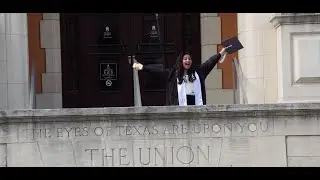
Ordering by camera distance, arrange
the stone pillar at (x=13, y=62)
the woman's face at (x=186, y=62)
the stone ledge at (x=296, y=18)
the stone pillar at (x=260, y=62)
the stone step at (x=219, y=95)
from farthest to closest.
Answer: the stone step at (x=219, y=95) < the stone pillar at (x=260, y=62) < the stone pillar at (x=13, y=62) < the stone ledge at (x=296, y=18) < the woman's face at (x=186, y=62)

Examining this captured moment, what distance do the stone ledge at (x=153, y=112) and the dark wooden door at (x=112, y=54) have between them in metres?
3.04

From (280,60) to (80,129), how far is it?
10.5ft

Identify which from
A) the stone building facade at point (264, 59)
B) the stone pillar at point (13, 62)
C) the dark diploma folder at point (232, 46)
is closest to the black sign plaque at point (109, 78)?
the stone building facade at point (264, 59)

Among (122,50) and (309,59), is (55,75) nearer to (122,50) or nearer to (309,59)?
(122,50)

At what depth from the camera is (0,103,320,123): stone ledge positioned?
798 centimetres

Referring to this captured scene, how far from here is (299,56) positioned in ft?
30.3

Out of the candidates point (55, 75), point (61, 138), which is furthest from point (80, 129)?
point (55, 75)

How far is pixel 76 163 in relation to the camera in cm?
808

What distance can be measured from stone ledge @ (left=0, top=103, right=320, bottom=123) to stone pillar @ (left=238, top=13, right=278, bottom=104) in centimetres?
150

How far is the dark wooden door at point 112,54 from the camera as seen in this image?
436 inches

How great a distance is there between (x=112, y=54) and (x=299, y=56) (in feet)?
11.1

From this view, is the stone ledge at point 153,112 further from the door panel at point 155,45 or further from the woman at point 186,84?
the door panel at point 155,45

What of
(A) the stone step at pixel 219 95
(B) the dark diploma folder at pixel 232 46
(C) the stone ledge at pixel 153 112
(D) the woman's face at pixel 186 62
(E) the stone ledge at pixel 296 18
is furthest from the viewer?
(A) the stone step at pixel 219 95

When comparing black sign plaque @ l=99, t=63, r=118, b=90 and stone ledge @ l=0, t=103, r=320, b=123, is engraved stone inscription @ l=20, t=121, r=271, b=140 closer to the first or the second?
stone ledge @ l=0, t=103, r=320, b=123
